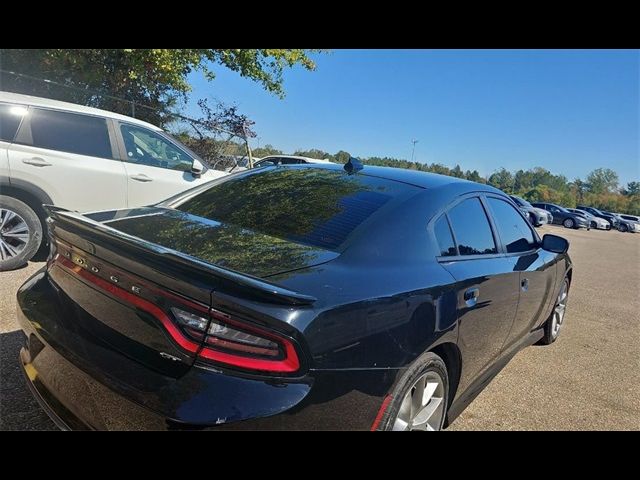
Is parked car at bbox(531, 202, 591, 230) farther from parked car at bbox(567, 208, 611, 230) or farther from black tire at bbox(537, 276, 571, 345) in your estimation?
black tire at bbox(537, 276, 571, 345)

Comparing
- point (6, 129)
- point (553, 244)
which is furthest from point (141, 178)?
point (553, 244)

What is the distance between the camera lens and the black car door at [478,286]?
2.31 metres

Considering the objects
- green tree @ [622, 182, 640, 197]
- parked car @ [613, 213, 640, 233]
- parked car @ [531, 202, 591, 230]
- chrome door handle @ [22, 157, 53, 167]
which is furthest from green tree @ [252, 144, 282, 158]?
green tree @ [622, 182, 640, 197]

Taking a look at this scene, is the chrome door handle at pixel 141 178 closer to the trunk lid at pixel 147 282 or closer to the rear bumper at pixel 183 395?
the trunk lid at pixel 147 282

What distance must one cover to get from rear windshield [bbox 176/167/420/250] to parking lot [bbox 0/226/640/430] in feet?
4.64

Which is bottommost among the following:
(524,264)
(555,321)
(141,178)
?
(555,321)

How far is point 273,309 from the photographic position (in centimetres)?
144

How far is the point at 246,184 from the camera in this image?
287cm

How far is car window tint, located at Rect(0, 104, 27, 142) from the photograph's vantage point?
438 centimetres

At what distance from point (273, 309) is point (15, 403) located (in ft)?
5.88

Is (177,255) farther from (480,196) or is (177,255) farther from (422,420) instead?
(480,196)

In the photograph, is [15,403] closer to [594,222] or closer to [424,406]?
[424,406]
